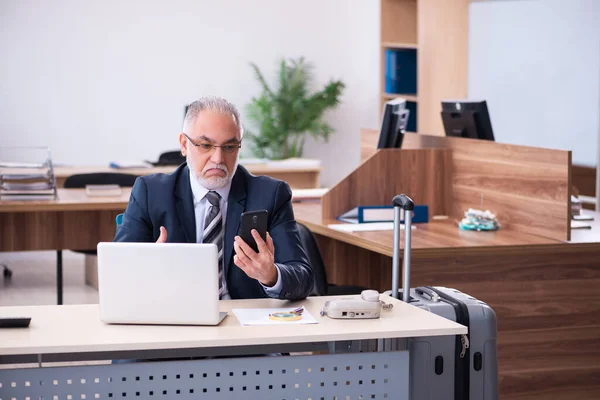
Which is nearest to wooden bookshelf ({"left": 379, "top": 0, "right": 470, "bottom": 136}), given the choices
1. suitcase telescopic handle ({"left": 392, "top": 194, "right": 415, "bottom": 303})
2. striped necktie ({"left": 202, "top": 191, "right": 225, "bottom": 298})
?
suitcase telescopic handle ({"left": 392, "top": 194, "right": 415, "bottom": 303})

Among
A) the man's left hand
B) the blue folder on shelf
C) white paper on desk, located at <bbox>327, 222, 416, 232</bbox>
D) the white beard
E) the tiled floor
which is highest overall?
the white beard

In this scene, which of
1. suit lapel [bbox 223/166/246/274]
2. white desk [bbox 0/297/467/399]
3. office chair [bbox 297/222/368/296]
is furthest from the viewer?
office chair [bbox 297/222/368/296]

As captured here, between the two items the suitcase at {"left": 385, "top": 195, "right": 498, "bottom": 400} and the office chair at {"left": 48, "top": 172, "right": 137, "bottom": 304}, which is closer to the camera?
the suitcase at {"left": 385, "top": 195, "right": 498, "bottom": 400}

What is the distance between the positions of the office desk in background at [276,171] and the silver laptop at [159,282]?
4311 millimetres

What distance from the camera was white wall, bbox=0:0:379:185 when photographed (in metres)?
8.46

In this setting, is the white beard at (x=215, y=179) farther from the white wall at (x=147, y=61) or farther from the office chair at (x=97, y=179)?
the white wall at (x=147, y=61)

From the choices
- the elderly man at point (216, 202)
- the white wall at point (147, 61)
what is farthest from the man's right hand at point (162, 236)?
the white wall at point (147, 61)

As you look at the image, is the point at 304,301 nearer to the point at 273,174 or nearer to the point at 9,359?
the point at 9,359

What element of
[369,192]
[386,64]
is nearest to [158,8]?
[386,64]

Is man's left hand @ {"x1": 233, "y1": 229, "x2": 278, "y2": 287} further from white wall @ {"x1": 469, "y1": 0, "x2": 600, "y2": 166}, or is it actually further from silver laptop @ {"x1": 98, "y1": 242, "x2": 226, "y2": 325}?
white wall @ {"x1": 469, "y1": 0, "x2": 600, "y2": 166}

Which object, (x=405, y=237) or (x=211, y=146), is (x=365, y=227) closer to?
(x=405, y=237)

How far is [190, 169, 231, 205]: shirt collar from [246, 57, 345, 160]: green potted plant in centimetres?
594

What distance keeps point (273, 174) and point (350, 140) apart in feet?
9.58

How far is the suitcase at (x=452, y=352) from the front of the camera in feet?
9.42
